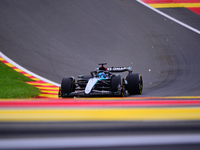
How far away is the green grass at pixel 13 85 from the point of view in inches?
358

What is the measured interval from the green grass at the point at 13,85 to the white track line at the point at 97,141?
7.10 m

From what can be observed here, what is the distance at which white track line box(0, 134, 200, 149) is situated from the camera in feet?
5.47

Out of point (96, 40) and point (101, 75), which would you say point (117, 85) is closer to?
point (101, 75)

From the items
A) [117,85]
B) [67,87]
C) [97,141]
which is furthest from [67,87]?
[97,141]

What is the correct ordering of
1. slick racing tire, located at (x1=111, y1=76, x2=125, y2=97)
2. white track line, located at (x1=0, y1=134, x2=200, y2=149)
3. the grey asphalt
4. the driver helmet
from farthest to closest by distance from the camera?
the grey asphalt → the driver helmet → slick racing tire, located at (x1=111, y1=76, x2=125, y2=97) → white track line, located at (x1=0, y1=134, x2=200, y2=149)

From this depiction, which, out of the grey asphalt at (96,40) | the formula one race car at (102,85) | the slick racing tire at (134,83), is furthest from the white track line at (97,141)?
the grey asphalt at (96,40)

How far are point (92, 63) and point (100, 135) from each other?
46.7 ft

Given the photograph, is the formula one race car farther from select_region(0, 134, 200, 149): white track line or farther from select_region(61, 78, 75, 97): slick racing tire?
select_region(0, 134, 200, 149): white track line

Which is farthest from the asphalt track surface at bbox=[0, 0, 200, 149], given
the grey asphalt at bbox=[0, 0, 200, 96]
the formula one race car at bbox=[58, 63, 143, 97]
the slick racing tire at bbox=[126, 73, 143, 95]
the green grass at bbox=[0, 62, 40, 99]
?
the formula one race car at bbox=[58, 63, 143, 97]

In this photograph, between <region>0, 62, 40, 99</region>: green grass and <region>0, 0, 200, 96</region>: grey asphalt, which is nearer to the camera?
<region>0, 62, 40, 99</region>: green grass

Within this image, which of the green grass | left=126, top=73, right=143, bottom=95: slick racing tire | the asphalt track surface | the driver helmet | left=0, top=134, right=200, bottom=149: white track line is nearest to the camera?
left=0, top=134, right=200, bottom=149: white track line

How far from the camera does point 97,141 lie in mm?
1750

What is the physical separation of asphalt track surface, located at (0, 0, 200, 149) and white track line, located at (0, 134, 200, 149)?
372 inches

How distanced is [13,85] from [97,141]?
31.2 ft
